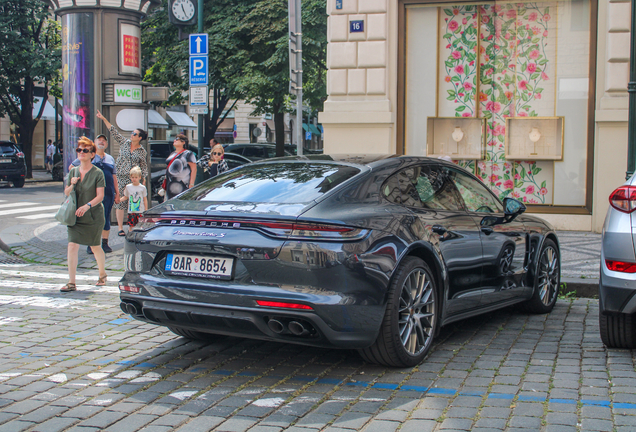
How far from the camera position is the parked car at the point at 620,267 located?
16.3 feet

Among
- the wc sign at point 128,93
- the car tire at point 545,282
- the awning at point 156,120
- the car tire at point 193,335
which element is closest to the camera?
the car tire at point 193,335

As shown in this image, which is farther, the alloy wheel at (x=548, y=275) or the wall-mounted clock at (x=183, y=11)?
the wall-mounted clock at (x=183, y=11)

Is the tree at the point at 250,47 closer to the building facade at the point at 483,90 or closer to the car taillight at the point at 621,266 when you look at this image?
the building facade at the point at 483,90

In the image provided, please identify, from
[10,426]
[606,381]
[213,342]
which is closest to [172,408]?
[10,426]

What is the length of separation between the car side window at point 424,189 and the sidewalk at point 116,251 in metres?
2.77

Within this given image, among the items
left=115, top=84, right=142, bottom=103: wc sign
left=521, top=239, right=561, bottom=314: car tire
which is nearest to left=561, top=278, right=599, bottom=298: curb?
left=521, top=239, right=561, bottom=314: car tire

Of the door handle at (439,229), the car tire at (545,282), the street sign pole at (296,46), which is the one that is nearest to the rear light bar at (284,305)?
the door handle at (439,229)

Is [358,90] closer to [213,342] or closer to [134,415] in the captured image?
[213,342]

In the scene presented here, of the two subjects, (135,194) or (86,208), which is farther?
(135,194)

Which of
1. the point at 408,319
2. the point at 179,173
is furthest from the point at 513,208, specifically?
the point at 179,173

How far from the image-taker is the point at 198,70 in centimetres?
1275

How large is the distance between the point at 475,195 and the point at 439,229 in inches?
42.1

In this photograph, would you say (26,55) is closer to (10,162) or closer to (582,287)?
(10,162)

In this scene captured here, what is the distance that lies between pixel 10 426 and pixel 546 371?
316 centimetres
